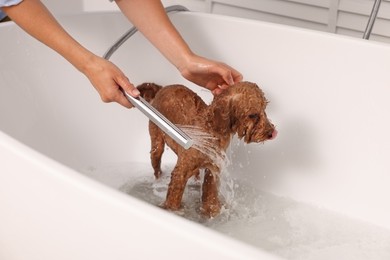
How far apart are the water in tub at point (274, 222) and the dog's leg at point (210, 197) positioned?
2cm

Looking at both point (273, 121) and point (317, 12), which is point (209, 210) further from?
point (317, 12)

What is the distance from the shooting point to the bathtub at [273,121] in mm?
1419

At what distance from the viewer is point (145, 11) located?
138cm

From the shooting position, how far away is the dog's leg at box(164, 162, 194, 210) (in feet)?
4.20

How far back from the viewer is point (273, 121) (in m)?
1.57

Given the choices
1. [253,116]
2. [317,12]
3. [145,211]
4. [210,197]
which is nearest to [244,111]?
[253,116]

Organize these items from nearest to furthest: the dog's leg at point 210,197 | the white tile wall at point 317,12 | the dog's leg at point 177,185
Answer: the dog's leg at point 177,185, the dog's leg at point 210,197, the white tile wall at point 317,12

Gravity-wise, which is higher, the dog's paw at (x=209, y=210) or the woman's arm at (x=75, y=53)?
the woman's arm at (x=75, y=53)

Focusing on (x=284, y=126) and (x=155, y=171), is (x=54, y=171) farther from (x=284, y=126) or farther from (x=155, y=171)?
(x=284, y=126)

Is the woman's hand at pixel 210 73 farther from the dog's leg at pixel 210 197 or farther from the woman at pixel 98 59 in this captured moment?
the dog's leg at pixel 210 197

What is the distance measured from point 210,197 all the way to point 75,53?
1.64 feet

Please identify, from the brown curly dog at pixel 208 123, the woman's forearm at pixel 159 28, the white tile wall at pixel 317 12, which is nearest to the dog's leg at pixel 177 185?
the brown curly dog at pixel 208 123

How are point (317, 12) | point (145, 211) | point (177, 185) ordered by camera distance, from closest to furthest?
point (145, 211), point (177, 185), point (317, 12)

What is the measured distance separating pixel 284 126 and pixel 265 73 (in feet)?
0.48
